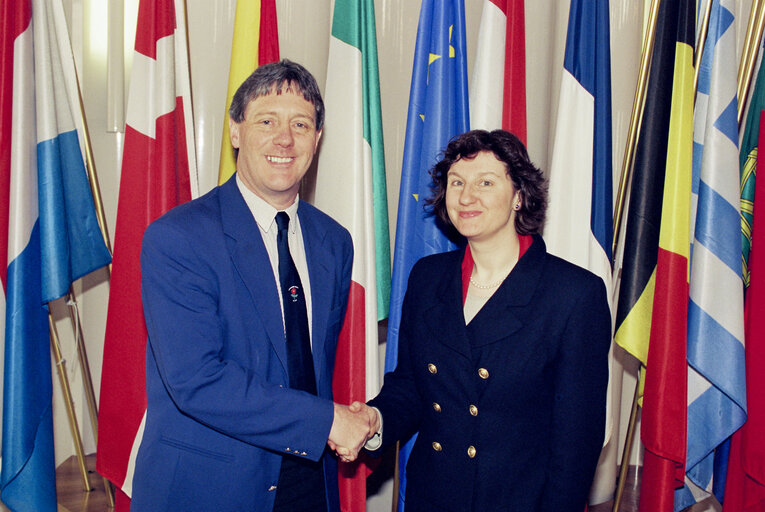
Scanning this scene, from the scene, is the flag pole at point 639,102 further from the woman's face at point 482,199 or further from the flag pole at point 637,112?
the woman's face at point 482,199

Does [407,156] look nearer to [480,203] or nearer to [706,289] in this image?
[480,203]

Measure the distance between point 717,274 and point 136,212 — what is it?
93.8 inches

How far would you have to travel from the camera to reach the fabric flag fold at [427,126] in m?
2.58

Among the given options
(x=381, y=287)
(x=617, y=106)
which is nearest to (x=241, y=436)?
(x=381, y=287)

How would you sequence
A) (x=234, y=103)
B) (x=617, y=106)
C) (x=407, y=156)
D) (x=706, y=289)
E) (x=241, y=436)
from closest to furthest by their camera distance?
1. (x=241, y=436)
2. (x=234, y=103)
3. (x=706, y=289)
4. (x=407, y=156)
5. (x=617, y=106)

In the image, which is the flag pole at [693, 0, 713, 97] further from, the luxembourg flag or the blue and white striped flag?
the luxembourg flag

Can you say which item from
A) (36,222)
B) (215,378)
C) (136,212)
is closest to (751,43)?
(215,378)

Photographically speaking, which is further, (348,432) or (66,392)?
(66,392)

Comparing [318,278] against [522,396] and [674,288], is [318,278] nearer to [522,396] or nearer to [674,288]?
[522,396]

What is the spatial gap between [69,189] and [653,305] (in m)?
2.52

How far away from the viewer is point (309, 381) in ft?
6.21

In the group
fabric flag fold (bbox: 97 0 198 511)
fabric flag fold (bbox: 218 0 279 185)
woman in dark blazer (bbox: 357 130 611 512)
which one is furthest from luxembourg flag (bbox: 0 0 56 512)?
woman in dark blazer (bbox: 357 130 611 512)

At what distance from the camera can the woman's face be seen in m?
1.84

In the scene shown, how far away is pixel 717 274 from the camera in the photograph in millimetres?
2428
